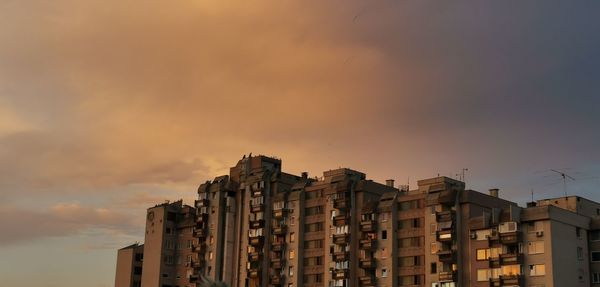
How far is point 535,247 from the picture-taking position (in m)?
119

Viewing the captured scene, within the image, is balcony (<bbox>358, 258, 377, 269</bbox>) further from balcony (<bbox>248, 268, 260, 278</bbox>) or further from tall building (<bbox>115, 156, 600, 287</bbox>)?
balcony (<bbox>248, 268, 260, 278</bbox>)

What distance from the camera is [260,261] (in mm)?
157500

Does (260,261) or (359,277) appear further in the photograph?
(260,261)

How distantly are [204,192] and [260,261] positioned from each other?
2330cm

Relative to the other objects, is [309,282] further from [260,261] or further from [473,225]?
[473,225]

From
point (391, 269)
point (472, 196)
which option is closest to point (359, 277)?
point (391, 269)

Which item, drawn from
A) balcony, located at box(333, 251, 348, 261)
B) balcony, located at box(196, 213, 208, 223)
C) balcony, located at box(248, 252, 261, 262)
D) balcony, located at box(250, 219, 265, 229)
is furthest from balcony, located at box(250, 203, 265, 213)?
balcony, located at box(333, 251, 348, 261)

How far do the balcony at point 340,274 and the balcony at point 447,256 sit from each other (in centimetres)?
1977

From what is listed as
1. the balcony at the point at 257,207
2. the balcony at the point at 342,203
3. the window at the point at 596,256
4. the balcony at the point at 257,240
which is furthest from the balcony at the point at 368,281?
the window at the point at 596,256

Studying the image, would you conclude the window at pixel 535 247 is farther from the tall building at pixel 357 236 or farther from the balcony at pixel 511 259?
the balcony at pixel 511 259

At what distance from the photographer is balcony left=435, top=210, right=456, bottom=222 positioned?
5033 inches

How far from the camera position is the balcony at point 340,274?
461 feet

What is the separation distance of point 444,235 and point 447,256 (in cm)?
343

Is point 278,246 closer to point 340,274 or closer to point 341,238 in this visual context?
point 341,238
